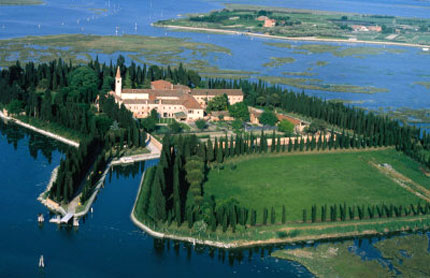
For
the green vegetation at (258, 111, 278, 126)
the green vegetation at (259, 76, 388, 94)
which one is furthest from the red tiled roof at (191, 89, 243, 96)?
the green vegetation at (259, 76, 388, 94)

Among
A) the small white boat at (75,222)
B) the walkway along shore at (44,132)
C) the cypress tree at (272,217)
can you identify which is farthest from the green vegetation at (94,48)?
the cypress tree at (272,217)

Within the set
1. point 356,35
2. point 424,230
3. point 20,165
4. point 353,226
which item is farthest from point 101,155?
point 356,35

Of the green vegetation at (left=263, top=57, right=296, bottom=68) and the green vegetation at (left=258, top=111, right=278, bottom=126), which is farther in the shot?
the green vegetation at (left=263, top=57, right=296, bottom=68)

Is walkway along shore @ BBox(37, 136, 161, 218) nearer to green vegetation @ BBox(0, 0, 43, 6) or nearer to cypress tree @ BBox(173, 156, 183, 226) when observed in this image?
cypress tree @ BBox(173, 156, 183, 226)

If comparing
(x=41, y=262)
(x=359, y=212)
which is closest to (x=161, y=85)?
(x=359, y=212)

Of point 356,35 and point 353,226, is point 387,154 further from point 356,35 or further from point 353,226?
point 356,35
